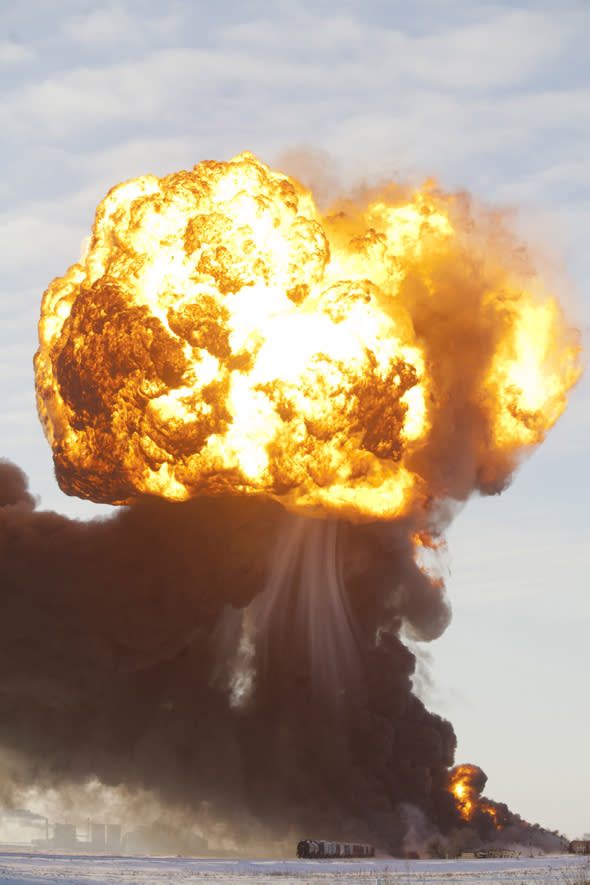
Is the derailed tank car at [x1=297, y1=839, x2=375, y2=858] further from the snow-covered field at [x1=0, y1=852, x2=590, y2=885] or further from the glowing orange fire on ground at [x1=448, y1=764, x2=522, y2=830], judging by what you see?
the glowing orange fire on ground at [x1=448, y1=764, x2=522, y2=830]

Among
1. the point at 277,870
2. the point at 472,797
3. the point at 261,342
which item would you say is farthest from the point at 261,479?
the point at 472,797

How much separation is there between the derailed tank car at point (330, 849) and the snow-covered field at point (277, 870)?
7.05 ft

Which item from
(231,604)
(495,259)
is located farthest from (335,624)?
(495,259)

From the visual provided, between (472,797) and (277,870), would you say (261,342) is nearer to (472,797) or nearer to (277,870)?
(277,870)

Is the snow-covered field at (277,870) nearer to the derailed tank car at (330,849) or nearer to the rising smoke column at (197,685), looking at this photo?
the derailed tank car at (330,849)

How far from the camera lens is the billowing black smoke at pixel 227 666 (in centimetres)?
12462

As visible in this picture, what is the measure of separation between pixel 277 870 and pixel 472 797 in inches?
1323

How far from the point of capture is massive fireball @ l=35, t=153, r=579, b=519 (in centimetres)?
10681

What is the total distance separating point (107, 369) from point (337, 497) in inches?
771

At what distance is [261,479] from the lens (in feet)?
359

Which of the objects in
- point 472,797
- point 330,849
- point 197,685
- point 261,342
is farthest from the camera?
point 197,685

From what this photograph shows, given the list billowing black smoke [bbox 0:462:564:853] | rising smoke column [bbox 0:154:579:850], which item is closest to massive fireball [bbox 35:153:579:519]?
rising smoke column [bbox 0:154:579:850]

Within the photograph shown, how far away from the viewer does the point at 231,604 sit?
128125 mm

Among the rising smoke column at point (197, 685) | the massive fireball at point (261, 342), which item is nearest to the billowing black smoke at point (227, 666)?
the rising smoke column at point (197, 685)
